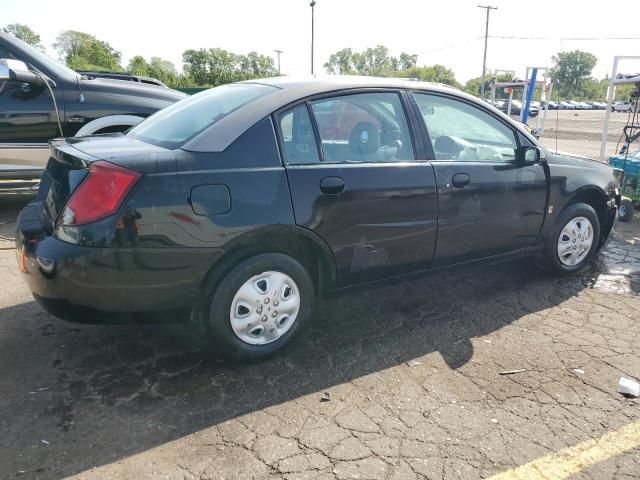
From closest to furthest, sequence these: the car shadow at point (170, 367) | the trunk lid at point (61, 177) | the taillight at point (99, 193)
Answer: the car shadow at point (170, 367)
the taillight at point (99, 193)
the trunk lid at point (61, 177)

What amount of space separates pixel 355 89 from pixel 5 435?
8.85 feet

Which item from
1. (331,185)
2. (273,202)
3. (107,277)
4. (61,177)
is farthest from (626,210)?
(61,177)

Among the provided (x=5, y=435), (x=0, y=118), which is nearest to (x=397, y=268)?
(x=5, y=435)

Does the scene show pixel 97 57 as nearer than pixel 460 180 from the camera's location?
No

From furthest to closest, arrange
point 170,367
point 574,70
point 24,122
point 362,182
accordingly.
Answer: point 574,70 → point 24,122 → point 362,182 → point 170,367

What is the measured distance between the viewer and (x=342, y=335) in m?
3.44

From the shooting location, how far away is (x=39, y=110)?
18.1 ft

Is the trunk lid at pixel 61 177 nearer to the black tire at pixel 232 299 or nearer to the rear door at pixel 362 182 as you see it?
the black tire at pixel 232 299

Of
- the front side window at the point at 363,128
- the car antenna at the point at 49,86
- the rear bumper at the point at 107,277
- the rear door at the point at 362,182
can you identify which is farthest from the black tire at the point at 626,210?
the car antenna at the point at 49,86

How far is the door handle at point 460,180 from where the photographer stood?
3541mm

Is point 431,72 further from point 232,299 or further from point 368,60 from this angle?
point 232,299

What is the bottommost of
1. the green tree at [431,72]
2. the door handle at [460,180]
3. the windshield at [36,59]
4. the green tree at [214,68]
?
the door handle at [460,180]

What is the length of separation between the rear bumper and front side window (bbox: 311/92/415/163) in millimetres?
1068

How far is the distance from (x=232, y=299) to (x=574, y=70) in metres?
124
